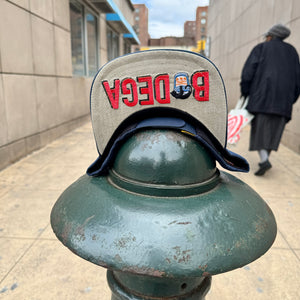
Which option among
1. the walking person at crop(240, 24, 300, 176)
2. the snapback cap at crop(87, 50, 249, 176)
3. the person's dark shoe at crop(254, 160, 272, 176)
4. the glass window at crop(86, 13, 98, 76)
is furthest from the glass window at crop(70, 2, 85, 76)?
the snapback cap at crop(87, 50, 249, 176)

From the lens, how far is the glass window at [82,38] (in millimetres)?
8156

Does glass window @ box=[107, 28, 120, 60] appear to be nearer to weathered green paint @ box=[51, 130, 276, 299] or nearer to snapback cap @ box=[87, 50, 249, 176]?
snapback cap @ box=[87, 50, 249, 176]

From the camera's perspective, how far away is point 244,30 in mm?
9719

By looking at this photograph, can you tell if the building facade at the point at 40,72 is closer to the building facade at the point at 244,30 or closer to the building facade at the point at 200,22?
the building facade at the point at 244,30

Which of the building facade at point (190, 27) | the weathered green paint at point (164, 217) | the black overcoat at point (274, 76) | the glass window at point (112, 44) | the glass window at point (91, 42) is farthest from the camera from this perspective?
the building facade at point (190, 27)

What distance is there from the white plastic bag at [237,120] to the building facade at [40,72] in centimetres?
338

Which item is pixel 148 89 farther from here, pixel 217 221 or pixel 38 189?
pixel 38 189

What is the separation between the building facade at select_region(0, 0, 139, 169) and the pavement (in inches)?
41.4

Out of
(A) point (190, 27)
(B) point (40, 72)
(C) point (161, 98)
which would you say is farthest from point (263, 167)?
(A) point (190, 27)

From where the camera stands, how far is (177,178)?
92 cm

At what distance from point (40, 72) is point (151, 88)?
545 centimetres

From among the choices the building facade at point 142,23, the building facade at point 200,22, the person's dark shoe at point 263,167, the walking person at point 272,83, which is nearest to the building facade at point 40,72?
the walking person at point 272,83

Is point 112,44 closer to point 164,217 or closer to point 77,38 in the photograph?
point 77,38

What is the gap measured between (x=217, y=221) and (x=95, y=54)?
1064 cm
